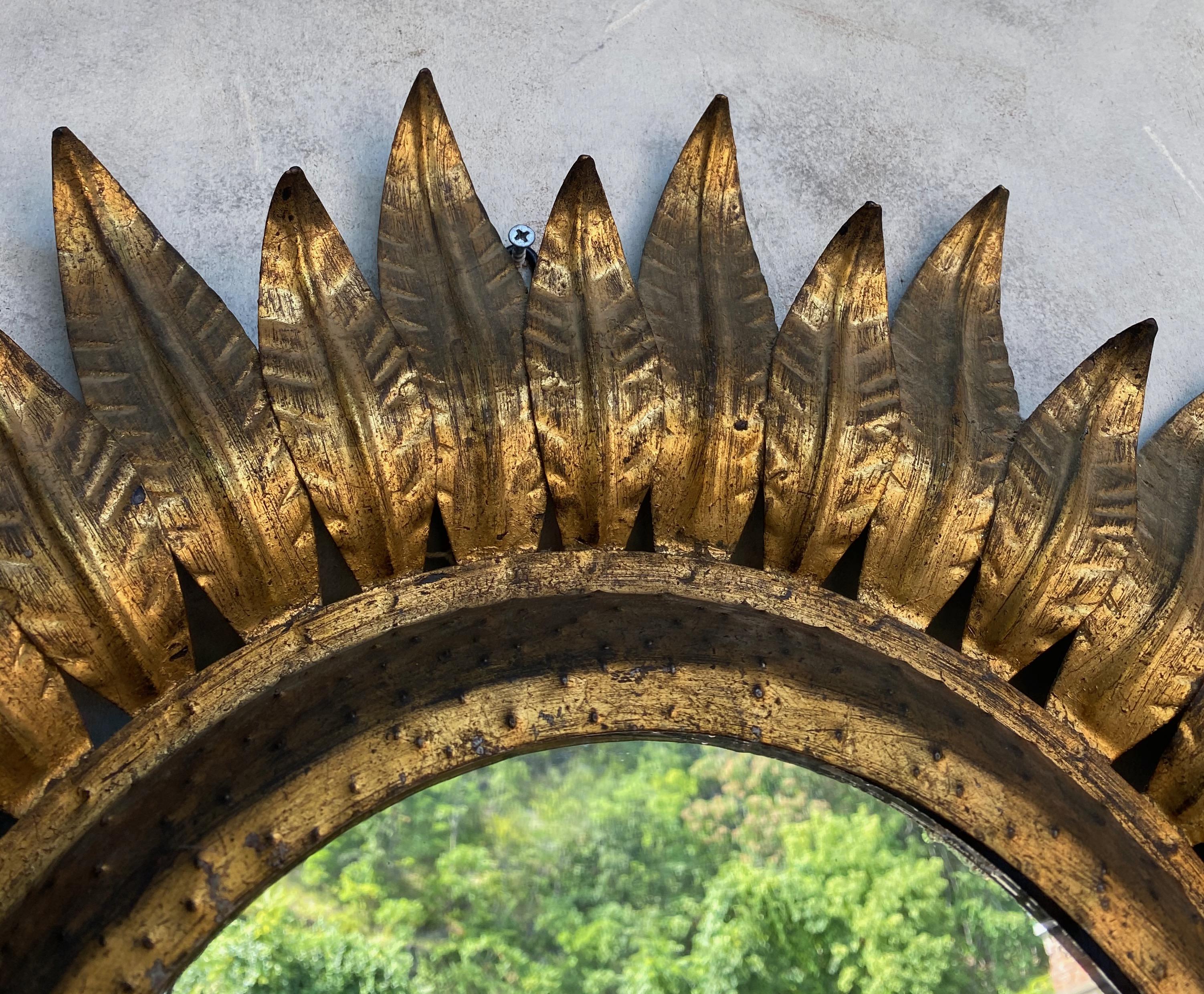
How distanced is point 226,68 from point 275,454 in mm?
355

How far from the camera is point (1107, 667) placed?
0.84 metres

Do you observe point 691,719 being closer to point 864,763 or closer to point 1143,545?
point 864,763

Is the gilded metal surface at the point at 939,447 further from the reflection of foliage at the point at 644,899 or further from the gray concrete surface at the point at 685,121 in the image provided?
the reflection of foliage at the point at 644,899

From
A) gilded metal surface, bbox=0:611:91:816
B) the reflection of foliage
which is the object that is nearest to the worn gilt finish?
gilded metal surface, bbox=0:611:91:816

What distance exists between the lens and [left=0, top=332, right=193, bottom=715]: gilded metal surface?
26.1 inches

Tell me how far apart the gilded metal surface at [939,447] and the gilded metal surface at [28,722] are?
52 centimetres

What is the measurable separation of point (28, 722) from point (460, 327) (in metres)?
0.35

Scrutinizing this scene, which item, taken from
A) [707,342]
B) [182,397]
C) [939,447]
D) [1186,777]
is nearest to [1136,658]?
[1186,777]

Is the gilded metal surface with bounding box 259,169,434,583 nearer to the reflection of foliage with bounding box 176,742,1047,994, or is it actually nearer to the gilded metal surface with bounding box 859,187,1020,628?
the reflection of foliage with bounding box 176,742,1047,994

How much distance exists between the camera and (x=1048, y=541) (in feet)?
2.75

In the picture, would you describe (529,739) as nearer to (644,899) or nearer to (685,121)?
(644,899)

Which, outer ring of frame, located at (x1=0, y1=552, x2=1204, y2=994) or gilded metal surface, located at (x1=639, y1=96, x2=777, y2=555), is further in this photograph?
gilded metal surface, located at (x1=639, y1=96, x2=777, y2=555)

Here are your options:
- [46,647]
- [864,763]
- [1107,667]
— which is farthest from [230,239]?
[1107,667]

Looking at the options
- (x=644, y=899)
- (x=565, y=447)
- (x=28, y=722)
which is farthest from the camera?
(x=644, y=899)
